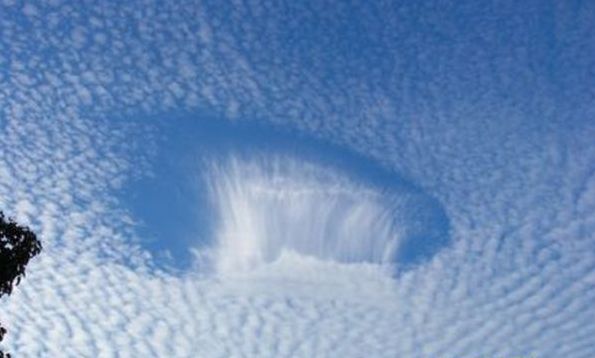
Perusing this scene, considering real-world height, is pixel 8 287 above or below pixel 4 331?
above

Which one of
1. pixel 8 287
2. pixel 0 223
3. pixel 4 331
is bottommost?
pixel 4 331

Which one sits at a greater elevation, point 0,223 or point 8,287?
point 0,223

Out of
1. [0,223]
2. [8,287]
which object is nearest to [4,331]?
[8,287]

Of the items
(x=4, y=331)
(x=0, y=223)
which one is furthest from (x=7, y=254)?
(x=4, y=331)

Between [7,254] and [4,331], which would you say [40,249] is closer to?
[7,254]

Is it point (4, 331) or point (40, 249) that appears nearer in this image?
point (4, 331)
